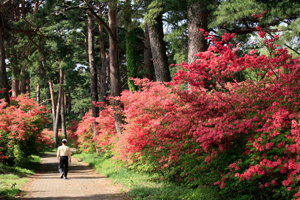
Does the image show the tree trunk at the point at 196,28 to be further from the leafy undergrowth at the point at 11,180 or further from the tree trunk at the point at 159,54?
the leafy undergrowth at the point at 11,180

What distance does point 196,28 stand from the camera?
9.80 metres

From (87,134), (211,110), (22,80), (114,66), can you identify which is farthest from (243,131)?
(22,80)

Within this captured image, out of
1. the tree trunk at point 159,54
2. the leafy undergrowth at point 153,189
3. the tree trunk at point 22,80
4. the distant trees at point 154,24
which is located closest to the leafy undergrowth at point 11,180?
the leafy undergrowth at point 153,189

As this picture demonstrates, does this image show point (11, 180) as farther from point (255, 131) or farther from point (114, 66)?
point (255, 131)

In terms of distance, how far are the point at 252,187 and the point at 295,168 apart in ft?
3.06

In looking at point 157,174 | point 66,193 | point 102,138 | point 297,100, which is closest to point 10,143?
point 102,138

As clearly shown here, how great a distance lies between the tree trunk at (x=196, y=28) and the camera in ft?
32.0

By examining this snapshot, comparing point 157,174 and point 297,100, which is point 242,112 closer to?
point 297,100

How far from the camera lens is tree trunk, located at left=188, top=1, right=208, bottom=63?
9750 millimetres

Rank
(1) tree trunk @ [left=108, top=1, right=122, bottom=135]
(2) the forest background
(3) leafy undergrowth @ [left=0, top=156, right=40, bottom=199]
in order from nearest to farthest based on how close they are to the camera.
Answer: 1. (2) the forest background
2. (3) leafy undergrowth @ [left=0, top=156, right=40, bottom=199]
3. (1) tree trunk @ [left=108, top=1, right=122, bottom=135]

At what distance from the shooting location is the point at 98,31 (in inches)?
1090

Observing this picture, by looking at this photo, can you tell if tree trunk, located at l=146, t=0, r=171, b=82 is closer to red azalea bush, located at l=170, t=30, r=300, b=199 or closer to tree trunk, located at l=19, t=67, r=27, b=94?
red azalea bush, located at l=170, t=30, r=300, b=199

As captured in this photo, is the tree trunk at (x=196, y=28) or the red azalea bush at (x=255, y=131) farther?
the tree trunk at (x=196, y=28)

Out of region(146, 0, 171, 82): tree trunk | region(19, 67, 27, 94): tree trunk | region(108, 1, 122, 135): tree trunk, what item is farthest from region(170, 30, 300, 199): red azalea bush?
region(19, 67, 27, 94): tree trunk
